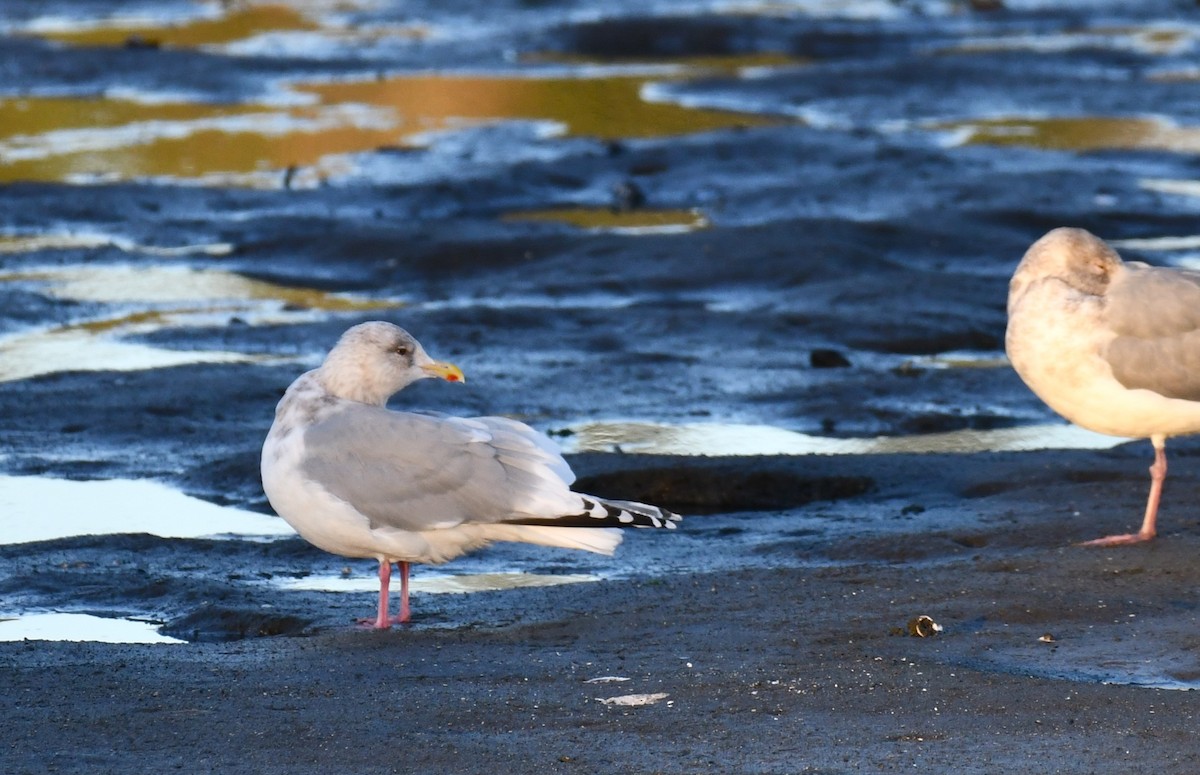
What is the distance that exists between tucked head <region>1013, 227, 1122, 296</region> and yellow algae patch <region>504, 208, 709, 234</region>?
6.70 meters

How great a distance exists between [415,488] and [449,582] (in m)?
1.02

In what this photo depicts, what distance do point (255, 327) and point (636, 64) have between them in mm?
12538

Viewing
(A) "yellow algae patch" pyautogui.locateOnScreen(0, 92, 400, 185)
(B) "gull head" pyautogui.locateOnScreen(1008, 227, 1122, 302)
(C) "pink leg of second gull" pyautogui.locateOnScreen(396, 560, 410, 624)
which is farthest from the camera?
(A) "yellow algae patch" pyautogui.locateOnScreen(0, 92, 400, 185)

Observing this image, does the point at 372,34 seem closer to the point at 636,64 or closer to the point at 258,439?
the point at 636,64

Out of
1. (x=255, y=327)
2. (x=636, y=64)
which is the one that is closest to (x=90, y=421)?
(x=255, y=327)

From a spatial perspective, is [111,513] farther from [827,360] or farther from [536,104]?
[536,104]

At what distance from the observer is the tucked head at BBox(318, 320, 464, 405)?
6816 millimetres

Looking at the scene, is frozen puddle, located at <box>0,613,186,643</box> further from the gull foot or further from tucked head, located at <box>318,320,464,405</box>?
the gull foot

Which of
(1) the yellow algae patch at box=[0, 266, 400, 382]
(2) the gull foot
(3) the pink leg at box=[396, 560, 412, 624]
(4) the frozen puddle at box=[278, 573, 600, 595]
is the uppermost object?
(2) the gull foot

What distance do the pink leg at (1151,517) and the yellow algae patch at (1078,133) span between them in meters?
10.5

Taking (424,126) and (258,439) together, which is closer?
(258,439)

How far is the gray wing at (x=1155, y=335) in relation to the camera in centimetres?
743

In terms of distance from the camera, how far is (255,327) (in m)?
11.6

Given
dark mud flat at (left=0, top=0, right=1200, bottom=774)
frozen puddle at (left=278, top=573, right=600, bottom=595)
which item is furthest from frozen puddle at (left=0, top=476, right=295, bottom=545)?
frozen puddle at (left=278, top=573, right=600, bottom=595)
